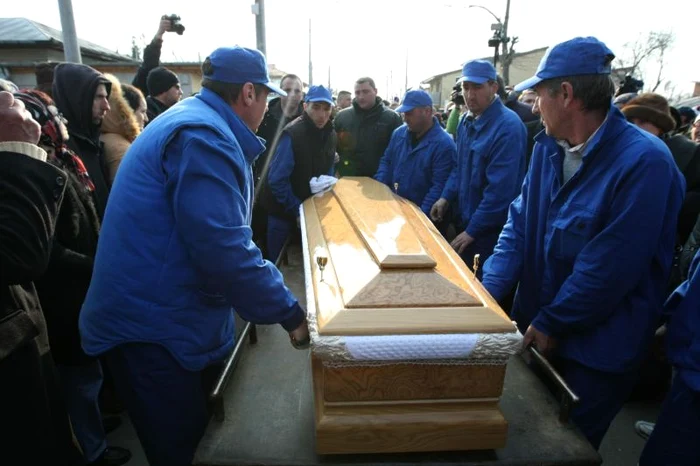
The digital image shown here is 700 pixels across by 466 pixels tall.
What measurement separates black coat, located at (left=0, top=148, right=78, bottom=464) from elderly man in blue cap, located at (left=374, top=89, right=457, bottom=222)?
268cm

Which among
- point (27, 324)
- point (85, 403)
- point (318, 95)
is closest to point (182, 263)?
point (27, 324)

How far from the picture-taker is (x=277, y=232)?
3.85 metres

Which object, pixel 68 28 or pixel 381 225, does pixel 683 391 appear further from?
pixel 68 28

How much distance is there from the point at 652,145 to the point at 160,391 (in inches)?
74.6

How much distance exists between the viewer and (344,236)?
2.36 m

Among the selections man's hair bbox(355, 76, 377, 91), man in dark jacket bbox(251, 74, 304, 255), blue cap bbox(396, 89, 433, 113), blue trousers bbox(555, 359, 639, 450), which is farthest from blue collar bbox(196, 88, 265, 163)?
man's hair bbox(355, 76, 377, 91)

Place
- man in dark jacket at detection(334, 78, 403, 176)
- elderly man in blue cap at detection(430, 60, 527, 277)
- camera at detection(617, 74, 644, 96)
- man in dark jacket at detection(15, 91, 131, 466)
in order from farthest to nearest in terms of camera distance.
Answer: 1. camera at detection(617, 74, 644, 96)
2. man in dark jacket at detection(334, 78, 403, 176)
3. elderly man in blue cap at detection(430, 60, 527, 277)
4. man in dark jacket at detection(15, 91, 131, 466)

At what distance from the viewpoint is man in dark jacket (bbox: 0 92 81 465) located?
4.02 feet

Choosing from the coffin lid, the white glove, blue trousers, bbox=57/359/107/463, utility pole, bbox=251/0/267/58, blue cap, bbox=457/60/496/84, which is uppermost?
utility pole, bbox=251/0/267/58

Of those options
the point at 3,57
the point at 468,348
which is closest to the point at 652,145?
the point at 468,348

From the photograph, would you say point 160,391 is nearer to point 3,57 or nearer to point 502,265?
point 502,265

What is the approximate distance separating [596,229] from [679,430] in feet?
2.51

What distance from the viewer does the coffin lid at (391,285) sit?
4.93 feet

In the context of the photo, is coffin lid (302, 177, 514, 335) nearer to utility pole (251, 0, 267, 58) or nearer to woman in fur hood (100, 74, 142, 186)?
woman in fur hood (100, 74, 142, 186)
